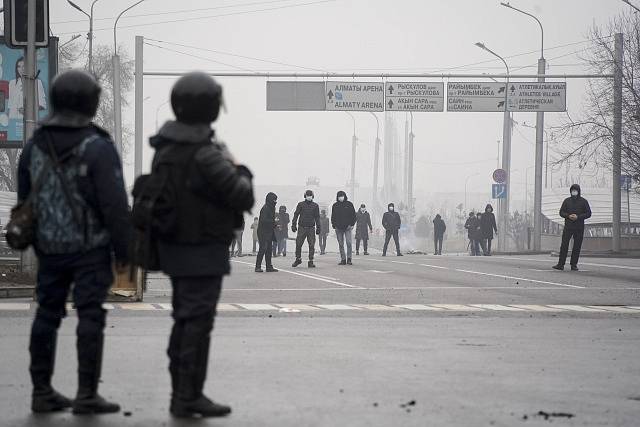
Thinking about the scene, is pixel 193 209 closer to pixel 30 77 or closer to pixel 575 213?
pixel 30 77

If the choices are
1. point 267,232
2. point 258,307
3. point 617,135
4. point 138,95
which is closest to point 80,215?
point 258,307

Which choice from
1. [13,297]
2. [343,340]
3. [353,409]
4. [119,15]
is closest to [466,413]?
[353,409]

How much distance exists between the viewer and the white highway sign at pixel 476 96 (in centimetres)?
4922

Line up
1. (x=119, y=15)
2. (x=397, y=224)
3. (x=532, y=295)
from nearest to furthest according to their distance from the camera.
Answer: (x=532, y=295) → (x=397, y=224) → (x=119, y=15)

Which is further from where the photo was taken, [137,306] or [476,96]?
[476,96]

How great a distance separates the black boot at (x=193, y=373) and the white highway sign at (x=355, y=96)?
137ft

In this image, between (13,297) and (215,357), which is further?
(13,297)

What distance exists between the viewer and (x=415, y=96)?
5003 cm

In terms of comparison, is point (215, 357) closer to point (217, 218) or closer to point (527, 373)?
point (527, 373)

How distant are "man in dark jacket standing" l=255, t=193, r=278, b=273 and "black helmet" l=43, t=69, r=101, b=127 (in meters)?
20.0

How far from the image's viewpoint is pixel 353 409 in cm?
679

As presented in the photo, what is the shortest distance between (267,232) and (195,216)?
2113cm

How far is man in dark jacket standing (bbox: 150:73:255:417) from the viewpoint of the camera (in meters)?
6.31

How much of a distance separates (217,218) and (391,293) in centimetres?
1238
